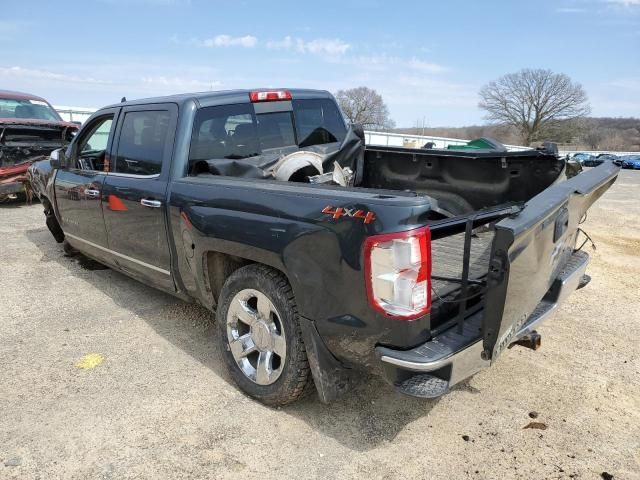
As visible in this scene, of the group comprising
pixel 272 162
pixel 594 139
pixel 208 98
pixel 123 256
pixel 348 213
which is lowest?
pixel 594 139

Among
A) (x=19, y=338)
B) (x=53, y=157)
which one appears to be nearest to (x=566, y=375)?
(x=19, y=338)

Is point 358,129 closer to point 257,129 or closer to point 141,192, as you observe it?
point 257,129

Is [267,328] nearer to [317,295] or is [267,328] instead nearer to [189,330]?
[317,295]

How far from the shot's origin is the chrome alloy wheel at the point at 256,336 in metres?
2.89

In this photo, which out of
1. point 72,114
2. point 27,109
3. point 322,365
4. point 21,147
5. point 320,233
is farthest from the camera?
point 72,114

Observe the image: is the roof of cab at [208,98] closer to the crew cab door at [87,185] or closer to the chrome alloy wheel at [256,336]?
the crew cab door at [87,185]

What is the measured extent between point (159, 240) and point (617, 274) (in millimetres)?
5202

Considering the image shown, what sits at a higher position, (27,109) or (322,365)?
(27,109)

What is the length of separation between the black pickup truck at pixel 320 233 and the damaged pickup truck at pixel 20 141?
5.30 metres

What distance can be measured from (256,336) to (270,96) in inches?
79.4

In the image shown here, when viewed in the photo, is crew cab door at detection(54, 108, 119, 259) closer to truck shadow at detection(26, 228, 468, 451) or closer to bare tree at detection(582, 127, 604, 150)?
truck shadow at detection(26, 228, 468, 451)

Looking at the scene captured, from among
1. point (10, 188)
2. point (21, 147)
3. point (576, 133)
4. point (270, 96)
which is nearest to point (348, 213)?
point (270, 96)

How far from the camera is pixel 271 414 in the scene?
117 inches

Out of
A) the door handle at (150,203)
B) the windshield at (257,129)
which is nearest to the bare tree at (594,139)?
the windshield at (257,129)
